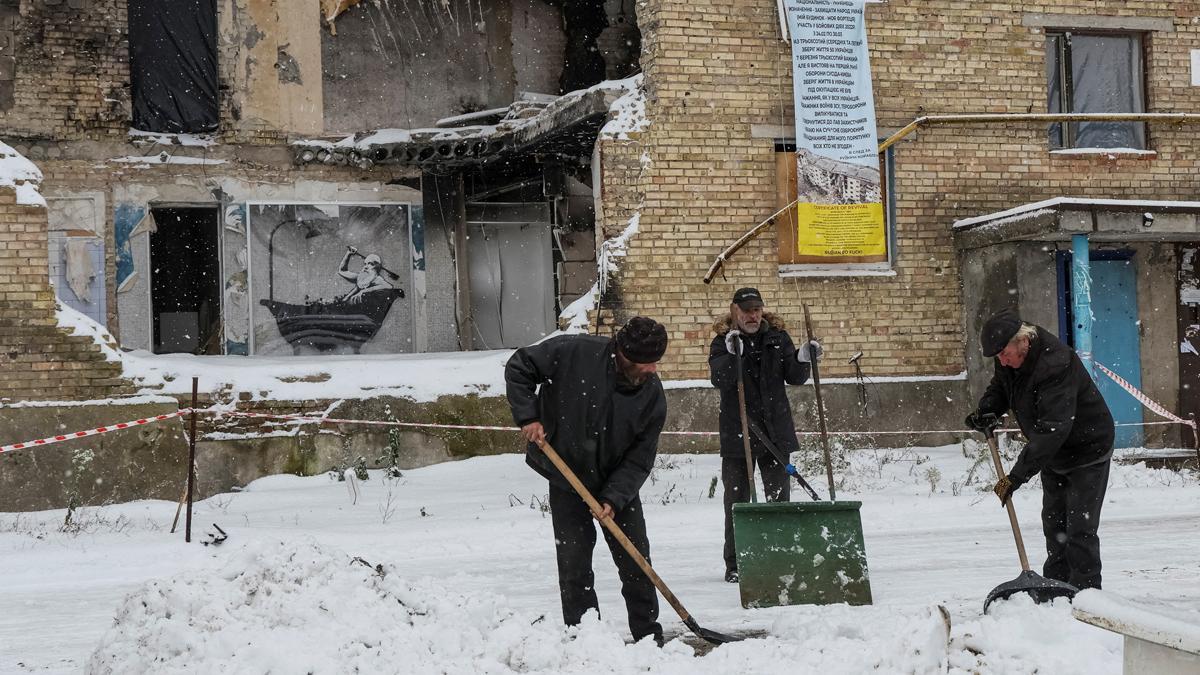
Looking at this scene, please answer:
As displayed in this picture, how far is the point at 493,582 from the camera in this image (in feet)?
24.7

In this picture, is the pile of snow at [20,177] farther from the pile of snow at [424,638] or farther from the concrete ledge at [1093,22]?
the concrete ledge at [1093,22]

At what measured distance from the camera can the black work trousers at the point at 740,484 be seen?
7.20m

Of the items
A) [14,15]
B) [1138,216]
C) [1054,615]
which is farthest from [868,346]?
[14,15]

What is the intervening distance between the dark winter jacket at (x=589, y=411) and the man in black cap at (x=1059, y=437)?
179cm

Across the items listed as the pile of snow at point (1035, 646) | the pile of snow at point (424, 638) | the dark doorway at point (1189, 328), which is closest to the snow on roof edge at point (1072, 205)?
the dark doorway at point (1189, 328)

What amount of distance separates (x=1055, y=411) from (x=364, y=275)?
11458 mm

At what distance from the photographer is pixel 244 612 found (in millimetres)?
4867

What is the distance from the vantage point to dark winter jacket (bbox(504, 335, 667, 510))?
17.6 feet

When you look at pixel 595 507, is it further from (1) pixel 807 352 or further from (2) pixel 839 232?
(2) pixel 839 232

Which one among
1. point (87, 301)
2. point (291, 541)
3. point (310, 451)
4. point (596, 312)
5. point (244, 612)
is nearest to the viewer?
point (244, 612)

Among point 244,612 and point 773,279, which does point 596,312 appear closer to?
point 773,279

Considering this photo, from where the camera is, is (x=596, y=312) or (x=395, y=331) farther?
(x=395, y=331)

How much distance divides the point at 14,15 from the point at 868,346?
11.0 meters

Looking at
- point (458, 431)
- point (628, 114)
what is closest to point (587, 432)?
point (458, 431)
